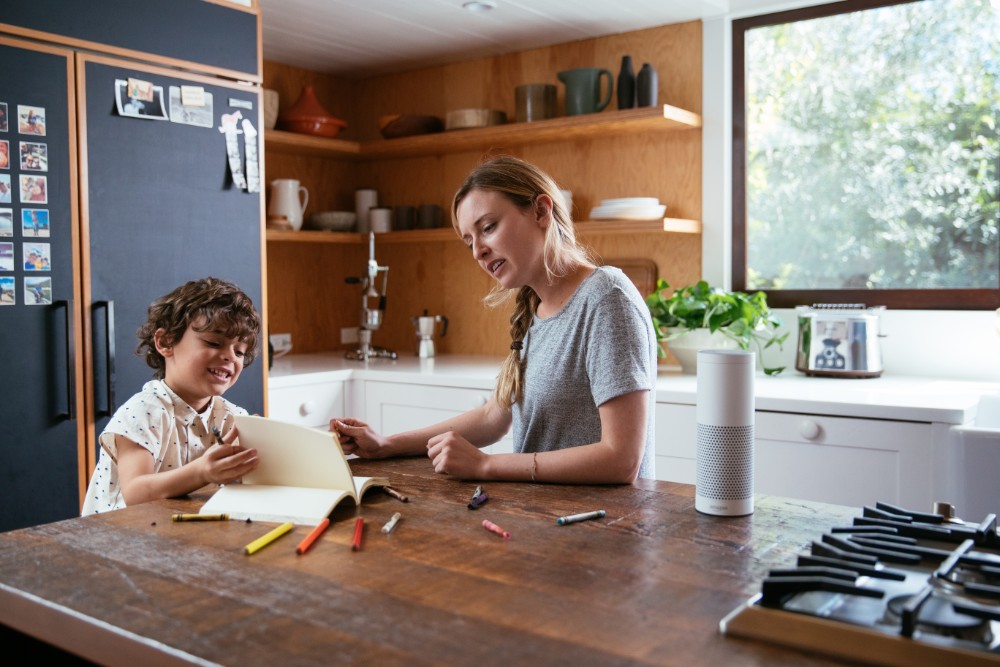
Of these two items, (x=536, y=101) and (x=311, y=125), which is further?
(x=311, y=125)

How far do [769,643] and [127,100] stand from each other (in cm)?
255

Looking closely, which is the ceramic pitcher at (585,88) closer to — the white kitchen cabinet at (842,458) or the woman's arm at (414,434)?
the white kitchen cabinet at (842,458)

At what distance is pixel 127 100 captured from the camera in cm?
282

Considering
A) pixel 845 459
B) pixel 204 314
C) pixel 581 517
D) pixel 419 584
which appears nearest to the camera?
pixel 419 584

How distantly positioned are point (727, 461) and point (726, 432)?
0.04 metres

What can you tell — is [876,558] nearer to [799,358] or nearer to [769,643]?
[769,643]

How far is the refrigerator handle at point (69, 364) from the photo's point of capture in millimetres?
2682

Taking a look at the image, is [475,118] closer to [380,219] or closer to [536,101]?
[536,101]

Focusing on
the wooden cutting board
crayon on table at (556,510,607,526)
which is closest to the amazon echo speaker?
crayon on table at (556,510,607,526)

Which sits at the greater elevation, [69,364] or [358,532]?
[69,364]

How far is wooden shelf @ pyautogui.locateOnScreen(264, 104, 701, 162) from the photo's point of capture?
10.9ft

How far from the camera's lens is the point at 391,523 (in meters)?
1.35

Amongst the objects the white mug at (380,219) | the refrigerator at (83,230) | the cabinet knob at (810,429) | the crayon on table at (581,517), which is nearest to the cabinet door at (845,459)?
the cabinet knob at (810,429)

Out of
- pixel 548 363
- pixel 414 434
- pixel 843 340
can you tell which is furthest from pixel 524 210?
pixel 843 340
